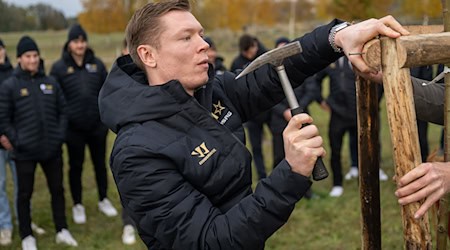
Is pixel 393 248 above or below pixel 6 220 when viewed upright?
below

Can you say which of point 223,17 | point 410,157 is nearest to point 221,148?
point 410,157

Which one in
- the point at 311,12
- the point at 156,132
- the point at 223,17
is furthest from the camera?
the point at 311,12

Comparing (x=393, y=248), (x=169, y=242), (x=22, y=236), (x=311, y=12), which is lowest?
(x=311, y=12)

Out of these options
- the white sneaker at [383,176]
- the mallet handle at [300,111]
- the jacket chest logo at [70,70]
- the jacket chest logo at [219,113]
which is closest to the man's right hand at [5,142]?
the jacket chest logo at [70,70]

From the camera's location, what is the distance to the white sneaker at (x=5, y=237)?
20.2ft

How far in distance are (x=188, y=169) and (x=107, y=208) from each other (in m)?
5.25

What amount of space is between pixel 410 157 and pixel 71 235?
5.15m

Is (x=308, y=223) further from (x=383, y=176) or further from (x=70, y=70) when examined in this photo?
(x=70, y=70)

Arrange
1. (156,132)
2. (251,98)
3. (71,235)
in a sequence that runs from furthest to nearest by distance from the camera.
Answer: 1. (71,235)
2. (251,98)
3. (156,132)

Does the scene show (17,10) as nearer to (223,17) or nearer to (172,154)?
(172,154)

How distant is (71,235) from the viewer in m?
6.37

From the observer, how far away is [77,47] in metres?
6.54

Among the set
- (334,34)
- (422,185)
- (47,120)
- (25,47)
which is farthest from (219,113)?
(25,47)

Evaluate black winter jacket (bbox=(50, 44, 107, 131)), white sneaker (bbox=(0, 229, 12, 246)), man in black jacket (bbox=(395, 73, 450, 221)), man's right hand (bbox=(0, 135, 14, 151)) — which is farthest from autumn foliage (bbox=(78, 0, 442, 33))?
man in black jacket (bbox=(395, 73, 450, 221))
